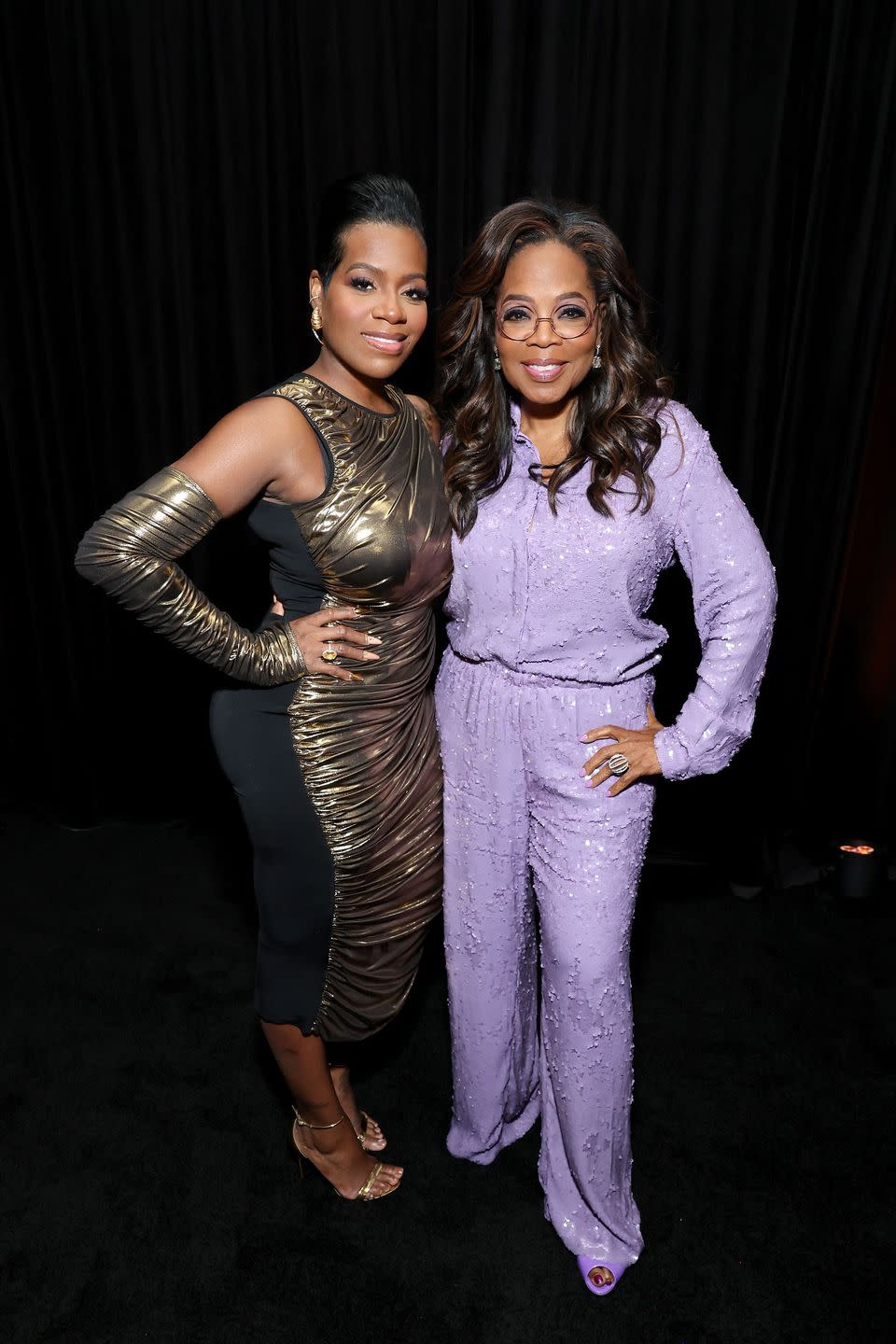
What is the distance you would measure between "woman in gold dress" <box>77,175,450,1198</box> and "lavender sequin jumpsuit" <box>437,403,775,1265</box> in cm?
11

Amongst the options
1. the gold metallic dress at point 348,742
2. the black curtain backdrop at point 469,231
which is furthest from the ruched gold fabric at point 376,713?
the black curtain backdrop at point 469,231

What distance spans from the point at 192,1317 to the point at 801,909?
2097 millimetres

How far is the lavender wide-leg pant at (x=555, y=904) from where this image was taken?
6.51ft

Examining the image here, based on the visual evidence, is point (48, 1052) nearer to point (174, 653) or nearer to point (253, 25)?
point (174, 653)

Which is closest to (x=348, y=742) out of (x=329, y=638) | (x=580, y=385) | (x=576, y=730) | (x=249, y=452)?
(x=329, y=638)

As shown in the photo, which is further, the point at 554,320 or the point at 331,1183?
the point at 331,1183

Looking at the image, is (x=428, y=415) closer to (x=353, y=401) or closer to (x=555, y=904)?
(x=353, y=401)

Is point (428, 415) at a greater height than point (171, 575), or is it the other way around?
point (428, 415)

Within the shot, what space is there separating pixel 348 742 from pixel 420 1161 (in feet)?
3.48

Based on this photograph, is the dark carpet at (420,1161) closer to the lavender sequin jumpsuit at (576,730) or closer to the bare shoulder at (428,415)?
the lavender sequin jumpsuit at (576,730)

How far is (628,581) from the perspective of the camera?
189cm

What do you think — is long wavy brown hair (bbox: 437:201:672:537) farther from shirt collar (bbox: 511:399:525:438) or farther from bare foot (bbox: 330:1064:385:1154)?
bare foot (bbox: 330:1064:385:1154)

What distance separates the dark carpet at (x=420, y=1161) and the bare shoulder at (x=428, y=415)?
5.16ft

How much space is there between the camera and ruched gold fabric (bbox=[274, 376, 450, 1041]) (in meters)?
1.89
